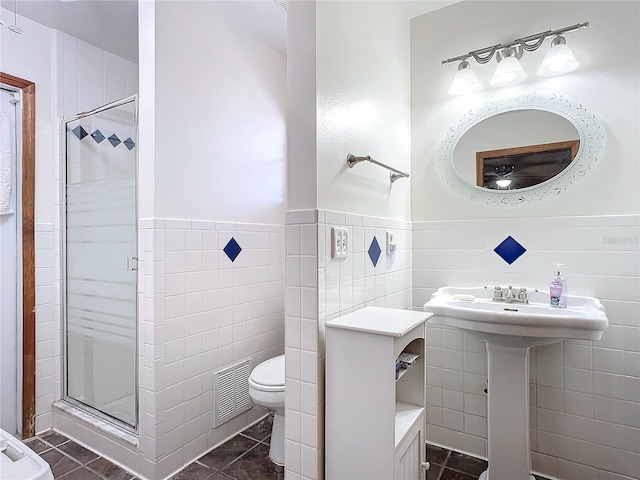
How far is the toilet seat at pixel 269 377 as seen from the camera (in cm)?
177

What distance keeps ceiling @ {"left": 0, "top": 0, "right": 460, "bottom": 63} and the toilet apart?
2102 mm

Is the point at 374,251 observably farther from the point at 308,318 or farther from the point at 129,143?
the point at 129,143

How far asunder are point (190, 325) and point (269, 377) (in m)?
0.51

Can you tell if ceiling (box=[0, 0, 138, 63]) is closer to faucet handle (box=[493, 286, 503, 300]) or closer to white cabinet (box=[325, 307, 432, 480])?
white cabinet (box=[325, 307, 432, 480])

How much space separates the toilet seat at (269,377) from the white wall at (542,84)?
1.20 m

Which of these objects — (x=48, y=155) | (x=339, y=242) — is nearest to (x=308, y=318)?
(x=339, y=242)

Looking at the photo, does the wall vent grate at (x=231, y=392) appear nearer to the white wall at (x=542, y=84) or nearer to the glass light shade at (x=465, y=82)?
the white wall at (x=542, y=84)

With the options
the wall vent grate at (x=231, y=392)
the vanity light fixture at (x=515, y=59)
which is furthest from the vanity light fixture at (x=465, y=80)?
the wall vent grate at (x=231, y=392)

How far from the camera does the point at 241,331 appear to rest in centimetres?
227

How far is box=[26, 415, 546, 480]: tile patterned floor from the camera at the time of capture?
179 centimetres

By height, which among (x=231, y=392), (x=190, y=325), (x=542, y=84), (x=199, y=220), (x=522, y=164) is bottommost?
(x=231, y=392)

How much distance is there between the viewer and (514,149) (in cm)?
188

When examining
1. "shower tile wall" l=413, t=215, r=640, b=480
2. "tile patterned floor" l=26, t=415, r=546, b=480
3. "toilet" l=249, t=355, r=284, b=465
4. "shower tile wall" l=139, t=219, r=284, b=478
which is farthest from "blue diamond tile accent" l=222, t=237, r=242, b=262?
"shower tile wall" l=413, t=215, r=640, b=480

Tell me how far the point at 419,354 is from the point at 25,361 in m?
2.28
